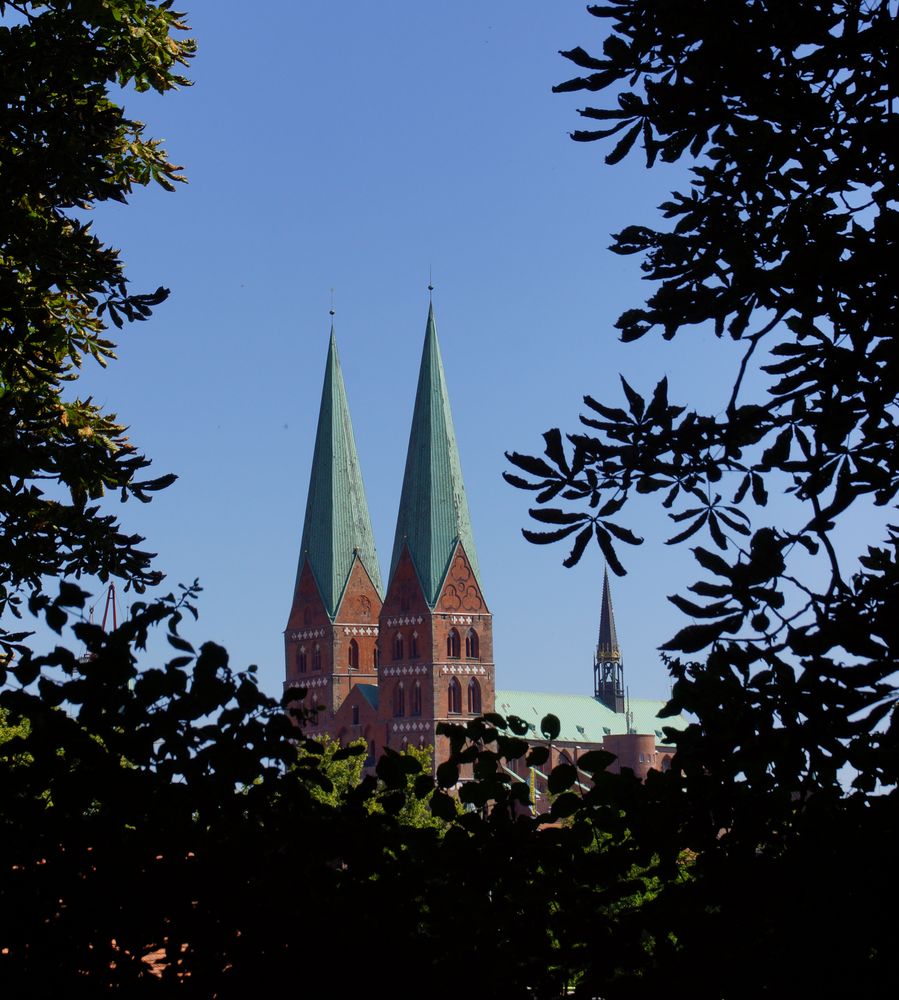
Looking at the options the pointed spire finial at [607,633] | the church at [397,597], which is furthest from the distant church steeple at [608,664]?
the church at [397,597]

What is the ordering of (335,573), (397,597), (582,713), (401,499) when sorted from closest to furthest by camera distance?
(397,597) < (401,499) < (335,573) < (582,713)

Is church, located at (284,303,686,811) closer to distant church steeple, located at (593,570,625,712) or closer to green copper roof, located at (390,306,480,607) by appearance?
green copper roof, located at (390,306,480,607)

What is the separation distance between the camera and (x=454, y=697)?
83438 mm

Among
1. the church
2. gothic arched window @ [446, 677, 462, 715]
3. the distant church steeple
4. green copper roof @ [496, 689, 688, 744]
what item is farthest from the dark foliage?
the distant church steeple

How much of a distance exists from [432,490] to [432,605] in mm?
6950

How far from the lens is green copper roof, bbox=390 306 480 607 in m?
83.0

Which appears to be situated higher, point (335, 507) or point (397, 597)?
point (335, 507)

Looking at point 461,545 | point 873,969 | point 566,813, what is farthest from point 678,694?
point 461,545

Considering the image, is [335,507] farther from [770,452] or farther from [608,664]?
[770,452]

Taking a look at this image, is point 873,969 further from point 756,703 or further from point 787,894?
point 756,703

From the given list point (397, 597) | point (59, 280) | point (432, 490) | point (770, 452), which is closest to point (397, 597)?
point (397, 597)

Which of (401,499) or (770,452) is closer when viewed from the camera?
(770,452)

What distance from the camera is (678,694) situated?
3.32m

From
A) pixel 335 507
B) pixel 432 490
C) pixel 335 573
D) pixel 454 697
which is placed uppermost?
pixel 335 507
